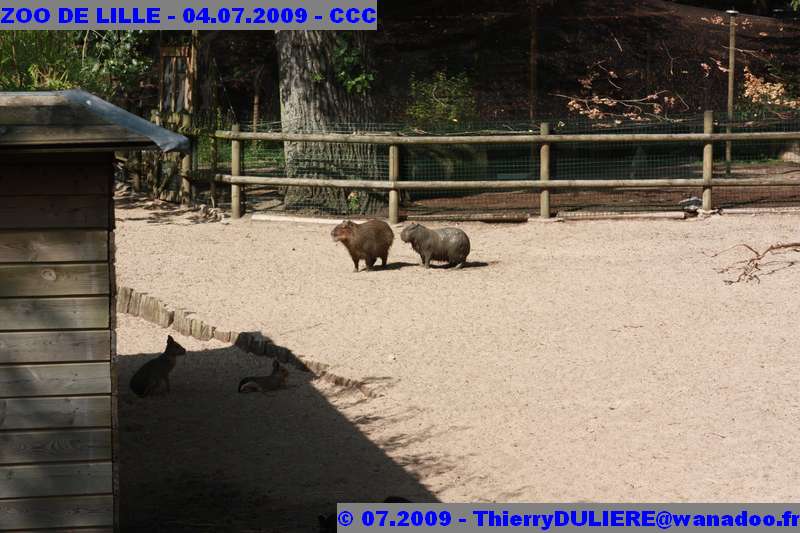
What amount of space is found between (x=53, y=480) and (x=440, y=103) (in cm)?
1687

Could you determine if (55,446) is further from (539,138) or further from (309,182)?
(539,138)

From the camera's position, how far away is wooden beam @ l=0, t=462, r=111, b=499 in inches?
227

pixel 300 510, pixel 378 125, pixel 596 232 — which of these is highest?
pixel 378 125

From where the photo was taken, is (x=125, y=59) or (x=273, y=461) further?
(x=125, y=59)

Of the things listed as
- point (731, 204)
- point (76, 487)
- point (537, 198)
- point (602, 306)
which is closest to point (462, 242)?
point (602, 306)

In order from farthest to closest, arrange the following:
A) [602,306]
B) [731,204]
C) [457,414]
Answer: [731,204] < [602,306] < [457,414]

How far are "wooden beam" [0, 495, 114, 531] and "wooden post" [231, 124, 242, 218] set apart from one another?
11226mm

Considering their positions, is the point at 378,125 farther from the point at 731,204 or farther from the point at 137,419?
the point at 137,419

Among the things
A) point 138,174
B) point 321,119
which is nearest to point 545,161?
point 321,119

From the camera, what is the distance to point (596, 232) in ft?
50.7

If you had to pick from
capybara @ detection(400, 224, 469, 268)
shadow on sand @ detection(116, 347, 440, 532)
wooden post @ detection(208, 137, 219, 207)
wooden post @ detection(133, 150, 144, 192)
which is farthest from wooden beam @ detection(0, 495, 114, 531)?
wooden post @ detection(133, 150, 144, 192)

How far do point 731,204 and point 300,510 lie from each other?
11.6 meters

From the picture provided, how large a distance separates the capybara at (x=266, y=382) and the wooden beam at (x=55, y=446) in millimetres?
3371

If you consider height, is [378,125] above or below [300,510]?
above
